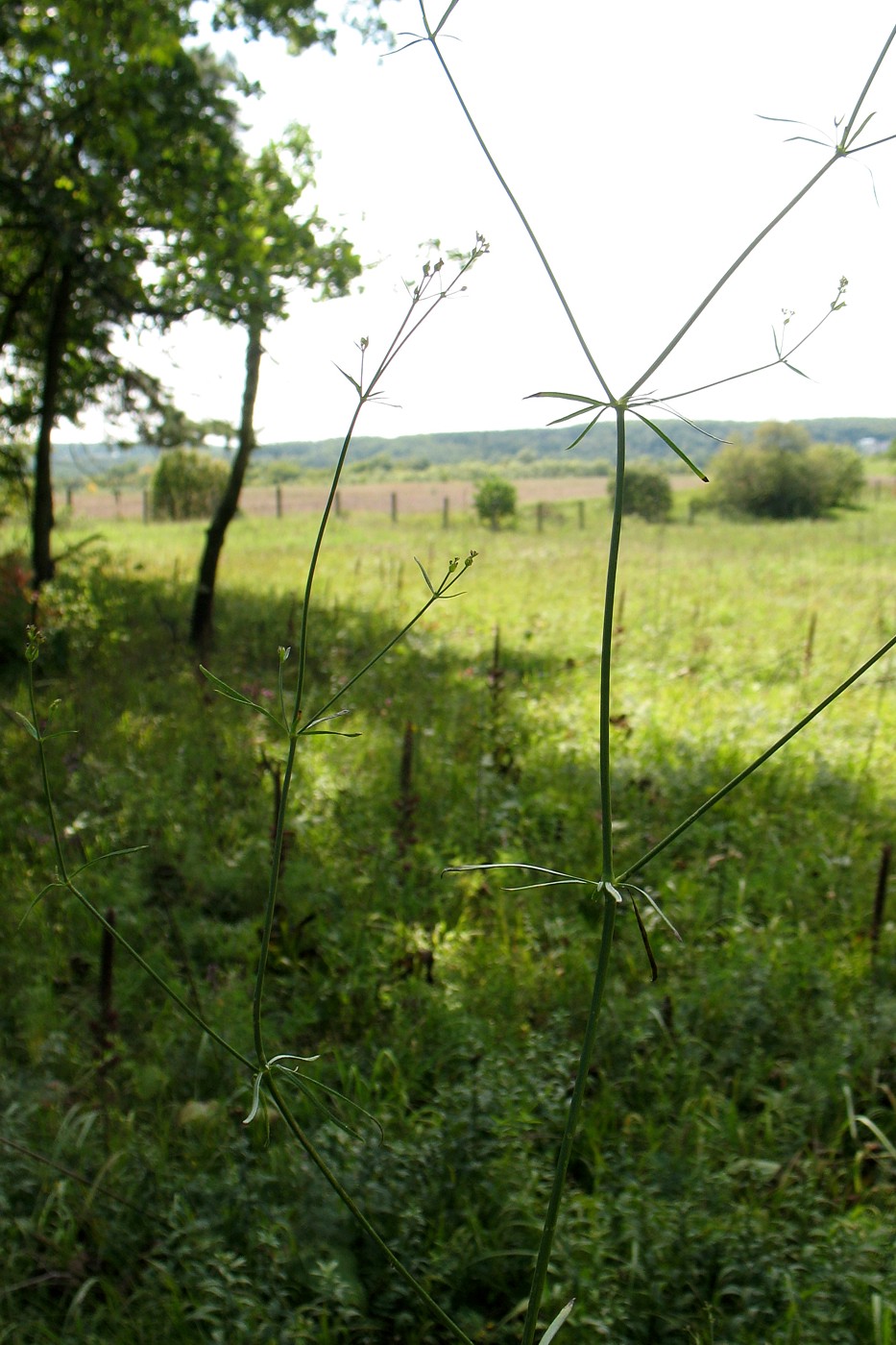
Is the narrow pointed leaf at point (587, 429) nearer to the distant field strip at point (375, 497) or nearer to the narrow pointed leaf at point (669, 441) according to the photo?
the narrow pointed leaf at point (669, 441)

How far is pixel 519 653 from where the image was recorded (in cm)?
770

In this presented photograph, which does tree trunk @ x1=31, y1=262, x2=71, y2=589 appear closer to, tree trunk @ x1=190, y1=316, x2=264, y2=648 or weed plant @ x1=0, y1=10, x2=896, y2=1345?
tree trunk @ x1=190, y1=316, x2=264, y2=648

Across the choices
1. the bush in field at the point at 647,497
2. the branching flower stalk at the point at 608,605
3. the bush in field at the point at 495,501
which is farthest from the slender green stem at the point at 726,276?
the bush in field at the point at 647,497

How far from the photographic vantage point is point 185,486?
30859 millimetres

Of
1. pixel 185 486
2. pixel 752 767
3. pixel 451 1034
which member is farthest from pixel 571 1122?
pixel 185 486

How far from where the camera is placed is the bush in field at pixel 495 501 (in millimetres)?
26844

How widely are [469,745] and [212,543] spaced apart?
154 inches

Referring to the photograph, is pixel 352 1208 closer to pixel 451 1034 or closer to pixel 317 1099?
pixel 317 1099

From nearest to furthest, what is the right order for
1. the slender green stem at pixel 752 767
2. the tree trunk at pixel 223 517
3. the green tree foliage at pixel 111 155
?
the slender green stem at pixel 752 767 → the green tree foliage at pixel 111 155 → the tree trunk at pixel 223 517

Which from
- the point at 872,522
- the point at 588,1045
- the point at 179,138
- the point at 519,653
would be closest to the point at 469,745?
the point at 519,653

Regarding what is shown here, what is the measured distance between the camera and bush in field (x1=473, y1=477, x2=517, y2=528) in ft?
88.1

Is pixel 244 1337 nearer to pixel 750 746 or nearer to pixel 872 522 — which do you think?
pixel 750 746

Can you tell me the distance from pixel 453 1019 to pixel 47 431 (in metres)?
6.78

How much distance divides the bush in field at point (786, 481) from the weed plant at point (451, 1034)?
24.2 m
